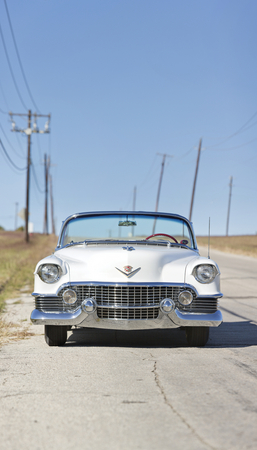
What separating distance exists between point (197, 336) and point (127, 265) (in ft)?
3.72

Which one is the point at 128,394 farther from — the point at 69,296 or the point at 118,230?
the point at 118,230

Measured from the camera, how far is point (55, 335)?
A: 5402 mm

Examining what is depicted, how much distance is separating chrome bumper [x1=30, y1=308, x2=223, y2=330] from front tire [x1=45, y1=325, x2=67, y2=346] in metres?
0.30

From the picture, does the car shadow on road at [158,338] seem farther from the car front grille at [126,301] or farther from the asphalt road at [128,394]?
the car front grille at [126,301]

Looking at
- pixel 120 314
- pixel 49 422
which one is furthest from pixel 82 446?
pixel 120 314

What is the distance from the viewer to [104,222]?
6.95m

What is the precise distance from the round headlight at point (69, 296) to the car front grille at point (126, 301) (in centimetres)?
4

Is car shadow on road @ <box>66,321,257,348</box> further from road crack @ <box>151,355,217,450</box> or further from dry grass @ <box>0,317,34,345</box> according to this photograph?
road crack @ <box>151,355,217,450</box>

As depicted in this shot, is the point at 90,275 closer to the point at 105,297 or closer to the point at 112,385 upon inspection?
the point at 105,297

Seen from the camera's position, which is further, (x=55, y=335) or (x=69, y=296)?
(x=55, y=335)

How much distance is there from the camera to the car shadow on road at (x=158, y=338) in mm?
5648

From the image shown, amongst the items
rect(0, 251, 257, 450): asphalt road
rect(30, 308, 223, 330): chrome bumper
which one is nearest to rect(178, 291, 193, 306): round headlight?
rect(30, 308, 223, 330): chrome bumper

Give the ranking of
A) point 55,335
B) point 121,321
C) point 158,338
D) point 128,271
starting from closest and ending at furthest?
point 121,321, point 128,271, point 55,335, point 158,338

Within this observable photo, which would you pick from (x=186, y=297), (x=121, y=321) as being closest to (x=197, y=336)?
(x=186, y=297)
